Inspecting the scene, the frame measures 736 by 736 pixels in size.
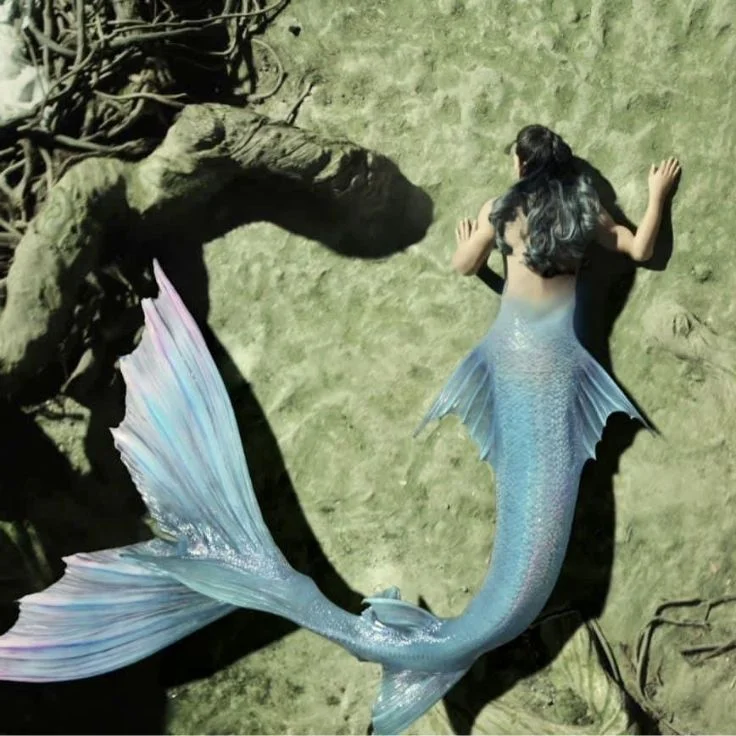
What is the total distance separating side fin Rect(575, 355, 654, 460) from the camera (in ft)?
5.60

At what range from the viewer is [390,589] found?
1.69 metres

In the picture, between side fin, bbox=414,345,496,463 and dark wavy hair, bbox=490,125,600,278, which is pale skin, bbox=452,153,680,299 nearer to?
dark wavy hair, bbox=490,125,600,278

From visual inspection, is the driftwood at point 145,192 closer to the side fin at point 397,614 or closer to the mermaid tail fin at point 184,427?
the mermaid tail fin at point 184,427

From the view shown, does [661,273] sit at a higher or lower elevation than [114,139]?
lower

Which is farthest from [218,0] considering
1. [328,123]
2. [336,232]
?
[336,232]

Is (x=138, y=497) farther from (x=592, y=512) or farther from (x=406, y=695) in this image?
(x=592, y=512)

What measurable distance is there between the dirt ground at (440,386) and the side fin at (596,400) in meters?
0.13

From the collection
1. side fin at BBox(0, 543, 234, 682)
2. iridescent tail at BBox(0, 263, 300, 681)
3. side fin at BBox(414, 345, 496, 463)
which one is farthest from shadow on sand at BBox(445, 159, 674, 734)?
side fin at BBox(0, 543, 234, 682)

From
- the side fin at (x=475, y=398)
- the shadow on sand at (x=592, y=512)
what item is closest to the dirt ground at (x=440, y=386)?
the shadow on sand at (x=592, y=512)

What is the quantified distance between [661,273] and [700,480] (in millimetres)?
412

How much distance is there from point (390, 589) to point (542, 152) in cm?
84

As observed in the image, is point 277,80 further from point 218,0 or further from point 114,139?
point 114,139

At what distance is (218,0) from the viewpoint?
189 centimetres

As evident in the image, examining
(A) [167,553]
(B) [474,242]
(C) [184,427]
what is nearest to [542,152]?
(B) [474,242]
